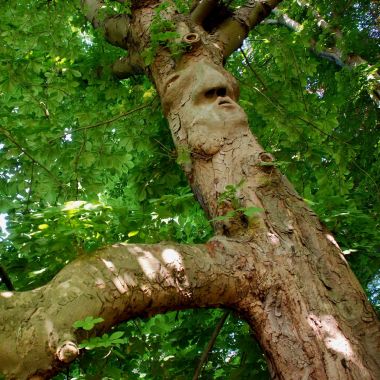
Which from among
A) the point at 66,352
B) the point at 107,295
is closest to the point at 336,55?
the point at 107,295

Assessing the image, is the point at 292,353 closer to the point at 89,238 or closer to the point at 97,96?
the point at 89,238

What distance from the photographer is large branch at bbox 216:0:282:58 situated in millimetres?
3725

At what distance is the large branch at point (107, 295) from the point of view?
1.40 metres

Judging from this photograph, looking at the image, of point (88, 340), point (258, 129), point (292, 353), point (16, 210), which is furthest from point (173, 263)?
point (258, 129)

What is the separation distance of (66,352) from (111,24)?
3327 millimetres

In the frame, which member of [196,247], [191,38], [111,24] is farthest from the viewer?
[111,24]

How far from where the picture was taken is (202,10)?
3.64 m

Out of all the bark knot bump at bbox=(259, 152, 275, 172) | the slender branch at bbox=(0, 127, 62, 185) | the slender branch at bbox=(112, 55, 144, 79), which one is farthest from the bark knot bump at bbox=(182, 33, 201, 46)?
the slender branch at bbox=(0, 127, 62, 185)

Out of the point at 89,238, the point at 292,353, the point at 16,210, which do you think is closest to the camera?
the point at 292,353

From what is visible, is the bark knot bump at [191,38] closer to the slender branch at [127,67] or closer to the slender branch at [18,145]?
the slender branch at [127,67]

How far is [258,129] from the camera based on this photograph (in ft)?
17.9

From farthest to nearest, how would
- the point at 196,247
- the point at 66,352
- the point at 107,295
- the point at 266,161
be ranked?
the point at 266,161 → the point at 196,247 → the point at 107,295 → the point at 66,352

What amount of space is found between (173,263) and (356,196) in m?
3.92

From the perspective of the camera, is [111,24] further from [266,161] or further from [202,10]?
[266,161]
